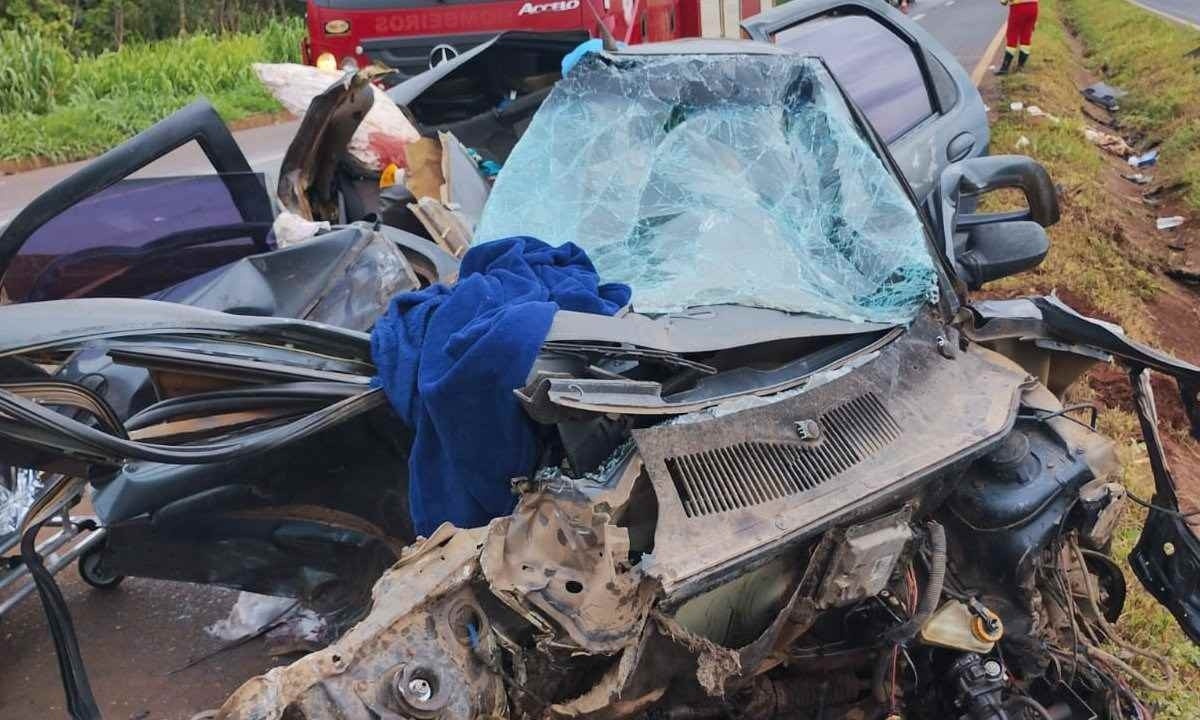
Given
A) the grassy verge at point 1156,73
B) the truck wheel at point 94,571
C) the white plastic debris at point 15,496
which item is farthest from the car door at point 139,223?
the grassy verge at point 1156,73

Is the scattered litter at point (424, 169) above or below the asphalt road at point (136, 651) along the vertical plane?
above

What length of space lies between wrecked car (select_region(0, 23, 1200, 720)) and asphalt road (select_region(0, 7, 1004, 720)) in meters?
0.54

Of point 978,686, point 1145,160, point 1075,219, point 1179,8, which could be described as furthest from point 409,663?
point 1179,8

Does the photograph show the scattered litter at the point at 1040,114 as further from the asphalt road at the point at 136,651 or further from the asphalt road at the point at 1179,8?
the asphalt road at the point at 136,651

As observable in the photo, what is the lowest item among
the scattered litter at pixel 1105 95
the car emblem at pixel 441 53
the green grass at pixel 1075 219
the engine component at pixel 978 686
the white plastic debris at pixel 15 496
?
the scattered litter at pixel 1105 95

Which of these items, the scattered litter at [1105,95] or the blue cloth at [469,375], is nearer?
the blue cloth at [469,375]

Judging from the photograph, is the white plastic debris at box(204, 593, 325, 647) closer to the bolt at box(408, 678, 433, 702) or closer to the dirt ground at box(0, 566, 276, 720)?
the dirt ground at box(0, 566, 276, 720)

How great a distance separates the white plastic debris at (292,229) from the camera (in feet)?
Answer: 11.1

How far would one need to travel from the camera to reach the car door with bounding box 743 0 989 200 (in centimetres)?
386

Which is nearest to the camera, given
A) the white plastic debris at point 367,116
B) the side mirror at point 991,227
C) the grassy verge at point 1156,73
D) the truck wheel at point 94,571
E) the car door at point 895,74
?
the side mirror at point 991,227

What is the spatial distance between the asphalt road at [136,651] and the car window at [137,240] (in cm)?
11

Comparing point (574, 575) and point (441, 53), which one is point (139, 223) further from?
point (441, 53)

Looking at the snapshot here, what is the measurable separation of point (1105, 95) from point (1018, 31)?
1428 mm

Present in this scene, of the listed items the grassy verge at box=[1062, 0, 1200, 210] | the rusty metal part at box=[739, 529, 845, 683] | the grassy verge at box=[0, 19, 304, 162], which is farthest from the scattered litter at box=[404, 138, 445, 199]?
the grassy verge at box=[0, 19, 304, 162]
